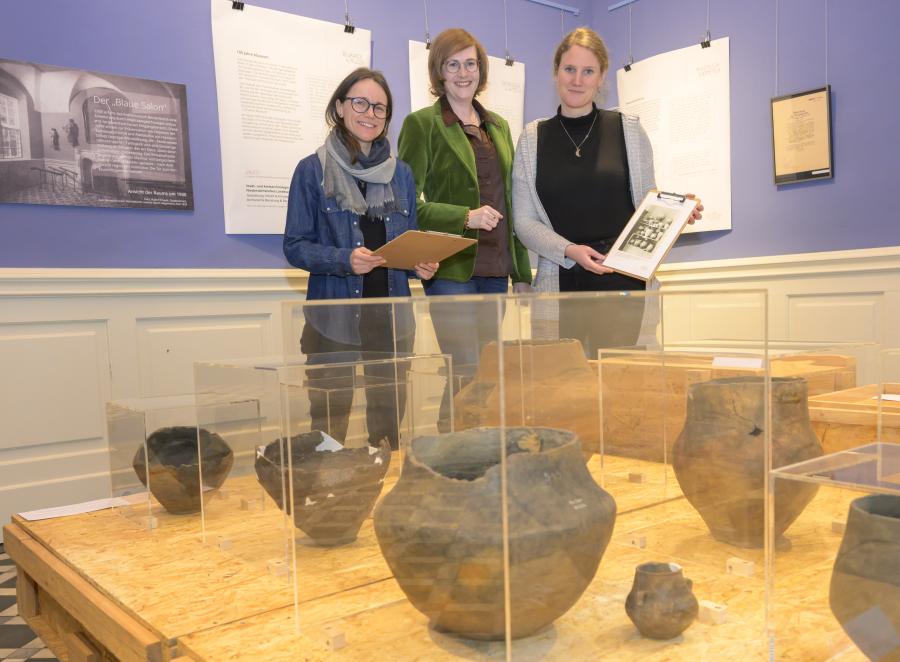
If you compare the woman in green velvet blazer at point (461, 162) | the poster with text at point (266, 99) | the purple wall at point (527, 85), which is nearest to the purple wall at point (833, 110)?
the purple wall at point (527, 85)

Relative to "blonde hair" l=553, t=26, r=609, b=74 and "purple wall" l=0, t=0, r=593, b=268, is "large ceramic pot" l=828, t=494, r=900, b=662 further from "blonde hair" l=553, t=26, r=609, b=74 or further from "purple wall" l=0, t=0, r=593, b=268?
"purple wall" l=0, t=0, r=593, b=268

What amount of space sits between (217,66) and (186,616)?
9.06 ft

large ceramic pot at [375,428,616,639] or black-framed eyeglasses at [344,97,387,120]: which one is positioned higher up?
black-framed eyeglasses at [344,97,387,120]

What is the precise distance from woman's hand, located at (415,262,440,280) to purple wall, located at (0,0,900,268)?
4.70 feet

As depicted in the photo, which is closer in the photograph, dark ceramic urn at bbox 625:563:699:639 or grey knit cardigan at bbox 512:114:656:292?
dark ceramic urn at bbox 625:563:699:639

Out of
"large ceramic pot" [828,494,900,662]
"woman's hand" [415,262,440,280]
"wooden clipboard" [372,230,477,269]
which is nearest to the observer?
"large ceramic pot" [828,494,900,662]

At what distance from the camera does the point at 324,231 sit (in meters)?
2.47

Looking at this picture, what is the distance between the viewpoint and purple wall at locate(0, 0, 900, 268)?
3.11m

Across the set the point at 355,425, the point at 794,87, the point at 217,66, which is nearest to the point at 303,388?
the point at 355,425

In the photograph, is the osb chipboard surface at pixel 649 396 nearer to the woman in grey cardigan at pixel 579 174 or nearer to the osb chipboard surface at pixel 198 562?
the osb chipboard surface at pixel 198 562

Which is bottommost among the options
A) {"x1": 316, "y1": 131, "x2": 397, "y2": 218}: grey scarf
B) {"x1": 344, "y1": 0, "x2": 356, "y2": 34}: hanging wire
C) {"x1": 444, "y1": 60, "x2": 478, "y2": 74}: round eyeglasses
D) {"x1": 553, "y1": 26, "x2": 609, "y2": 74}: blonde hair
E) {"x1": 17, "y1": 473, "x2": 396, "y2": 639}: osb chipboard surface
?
{"x1": 17, "y1": 473, "x2": 396, "y2": 639}: osb chipboard surface

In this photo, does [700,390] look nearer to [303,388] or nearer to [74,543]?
[303,388]

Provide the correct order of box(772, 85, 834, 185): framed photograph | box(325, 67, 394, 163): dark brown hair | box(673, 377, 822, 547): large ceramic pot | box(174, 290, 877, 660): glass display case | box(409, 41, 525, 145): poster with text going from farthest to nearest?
box(409, 41, 525, 145): poster with text, box(772, 85, 834, 185): framed photograph, box(325, 67, 394, 163): dark brown hair, box(673, 377, 822, 547): large ceramic pot, box(174, 290, 877, 660): glass display case

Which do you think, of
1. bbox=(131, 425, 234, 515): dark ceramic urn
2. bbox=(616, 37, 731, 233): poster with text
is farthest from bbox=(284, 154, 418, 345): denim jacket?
bbox=(616, 37, 731, 233): poster with text
